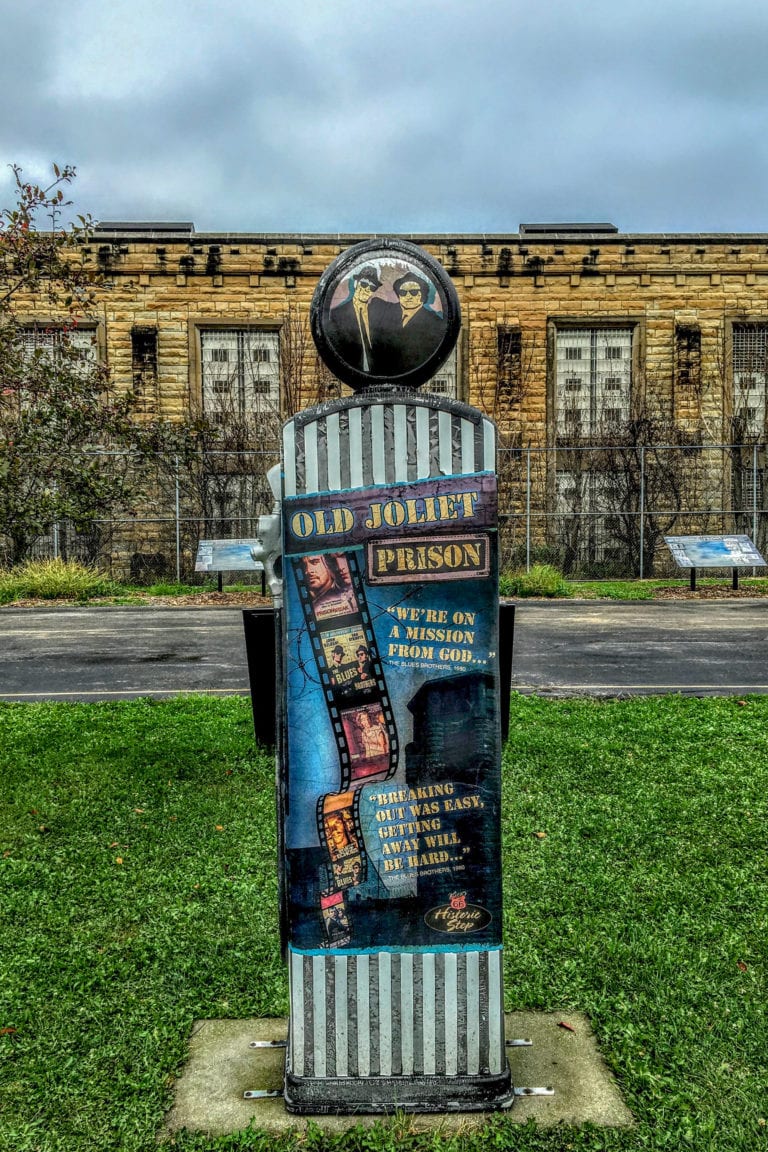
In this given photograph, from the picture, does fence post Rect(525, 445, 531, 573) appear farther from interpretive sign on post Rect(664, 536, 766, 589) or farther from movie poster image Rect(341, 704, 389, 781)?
movie poster image Rect(341, 704, 389, 781)

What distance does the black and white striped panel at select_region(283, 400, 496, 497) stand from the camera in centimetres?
272

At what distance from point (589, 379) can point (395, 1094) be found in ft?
77.6

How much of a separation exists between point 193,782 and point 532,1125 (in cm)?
393

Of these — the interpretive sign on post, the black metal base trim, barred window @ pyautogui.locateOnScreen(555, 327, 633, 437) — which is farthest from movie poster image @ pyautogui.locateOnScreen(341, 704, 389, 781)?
barred window @ pyautogui.locateOnScreen(555, 327, 633, 437)

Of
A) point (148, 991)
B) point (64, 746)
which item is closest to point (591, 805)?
point (148, 991)

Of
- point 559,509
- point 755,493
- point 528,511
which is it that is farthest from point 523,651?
point 755,493

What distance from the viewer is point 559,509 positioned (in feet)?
80.2

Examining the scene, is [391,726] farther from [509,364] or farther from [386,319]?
[509,364]

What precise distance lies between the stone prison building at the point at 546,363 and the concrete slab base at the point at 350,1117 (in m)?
20.7

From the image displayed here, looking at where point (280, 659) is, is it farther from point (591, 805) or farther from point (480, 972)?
point (591, 805)

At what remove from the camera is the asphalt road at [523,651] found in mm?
9547

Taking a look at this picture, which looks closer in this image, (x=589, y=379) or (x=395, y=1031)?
(x=395, y=1031)

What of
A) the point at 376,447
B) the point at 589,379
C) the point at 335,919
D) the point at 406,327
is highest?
the point at 589,379

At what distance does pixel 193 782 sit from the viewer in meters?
6.25
